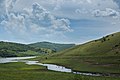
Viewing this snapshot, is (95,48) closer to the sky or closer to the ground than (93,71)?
closer to the sky

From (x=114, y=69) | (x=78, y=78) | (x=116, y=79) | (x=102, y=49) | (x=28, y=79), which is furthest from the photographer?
(x=102, y=49)

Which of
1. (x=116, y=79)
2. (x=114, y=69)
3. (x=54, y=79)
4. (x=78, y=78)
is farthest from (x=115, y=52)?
(x=78, y=78)

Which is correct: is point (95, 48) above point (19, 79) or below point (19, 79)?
above

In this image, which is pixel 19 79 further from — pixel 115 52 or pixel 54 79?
pixel 115 52

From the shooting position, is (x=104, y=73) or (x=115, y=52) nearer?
(x=104, y=73)

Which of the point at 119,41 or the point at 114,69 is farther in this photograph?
the point at 119,41

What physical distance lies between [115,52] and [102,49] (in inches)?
998

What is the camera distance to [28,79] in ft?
247

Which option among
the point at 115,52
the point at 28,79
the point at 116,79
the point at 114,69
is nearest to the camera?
the point at 28,79

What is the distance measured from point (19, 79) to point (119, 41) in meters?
130

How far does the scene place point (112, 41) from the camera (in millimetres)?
199625

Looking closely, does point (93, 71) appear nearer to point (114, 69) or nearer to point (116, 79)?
point (114, 69)

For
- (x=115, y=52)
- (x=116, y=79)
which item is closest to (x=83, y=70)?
(x=116, y=79)

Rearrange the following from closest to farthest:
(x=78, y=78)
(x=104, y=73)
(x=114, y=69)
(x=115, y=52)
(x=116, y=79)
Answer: (x=78, y=78)
(x=116, y=79)
(x=104, y=73)
(x=114, y=69)
(x=115, y=52)
